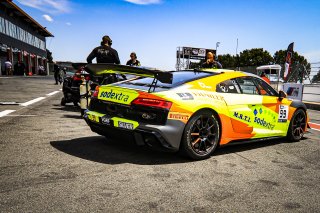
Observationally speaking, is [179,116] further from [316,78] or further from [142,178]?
[316,78]

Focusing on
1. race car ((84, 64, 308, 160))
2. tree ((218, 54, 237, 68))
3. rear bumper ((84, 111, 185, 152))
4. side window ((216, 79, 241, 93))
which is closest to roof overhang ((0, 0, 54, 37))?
race car ((84, 64, 308, 160))

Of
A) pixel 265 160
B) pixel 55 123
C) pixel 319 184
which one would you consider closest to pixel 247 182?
pixel 319 184

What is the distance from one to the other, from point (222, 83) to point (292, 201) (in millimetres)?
2003

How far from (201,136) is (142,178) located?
1.15 meters

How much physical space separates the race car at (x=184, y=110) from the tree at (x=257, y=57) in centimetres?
8392

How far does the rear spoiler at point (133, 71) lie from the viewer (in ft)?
11.3

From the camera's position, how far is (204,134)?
13.0ft

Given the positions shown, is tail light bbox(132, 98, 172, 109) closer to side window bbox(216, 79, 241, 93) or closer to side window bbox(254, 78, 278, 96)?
side window bbox(216, 79, 241, 93)

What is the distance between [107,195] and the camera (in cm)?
267

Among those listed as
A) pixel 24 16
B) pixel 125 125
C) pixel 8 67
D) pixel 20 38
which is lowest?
pixel 125 125

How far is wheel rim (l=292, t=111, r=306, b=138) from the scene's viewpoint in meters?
5.57

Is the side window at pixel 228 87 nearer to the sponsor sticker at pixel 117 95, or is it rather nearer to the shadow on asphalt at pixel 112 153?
A: the shadow on asphalt at pixel 112 153

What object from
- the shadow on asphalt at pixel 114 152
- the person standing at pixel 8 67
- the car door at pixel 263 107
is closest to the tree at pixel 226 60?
the person standing at pixel 8 67

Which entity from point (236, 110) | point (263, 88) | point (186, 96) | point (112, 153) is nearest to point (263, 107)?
point (263, 88)
